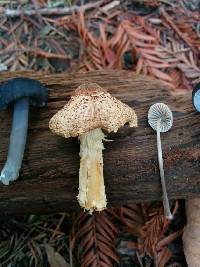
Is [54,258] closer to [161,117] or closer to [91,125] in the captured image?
[91,125]

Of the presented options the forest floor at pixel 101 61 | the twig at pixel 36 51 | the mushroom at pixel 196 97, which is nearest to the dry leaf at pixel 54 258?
the forest floor at pixel 101 61

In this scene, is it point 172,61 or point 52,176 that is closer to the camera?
point 52,176

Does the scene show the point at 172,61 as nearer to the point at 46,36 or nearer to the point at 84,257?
the point at 46,36

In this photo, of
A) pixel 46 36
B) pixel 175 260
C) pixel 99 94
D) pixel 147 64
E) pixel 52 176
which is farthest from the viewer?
pixel 46 36

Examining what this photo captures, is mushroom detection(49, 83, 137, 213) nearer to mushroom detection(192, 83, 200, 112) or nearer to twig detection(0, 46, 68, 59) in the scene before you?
mushroom detection(192, 83, 200, 112)

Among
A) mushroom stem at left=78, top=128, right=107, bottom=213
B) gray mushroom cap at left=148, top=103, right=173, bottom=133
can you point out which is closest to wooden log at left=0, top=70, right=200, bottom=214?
gray mushroom cap at left=148, top=103, right=173, bottom=133

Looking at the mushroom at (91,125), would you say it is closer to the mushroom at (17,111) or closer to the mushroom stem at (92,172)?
the mushroom stem at (92,172)

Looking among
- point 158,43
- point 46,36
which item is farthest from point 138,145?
point 46,36
